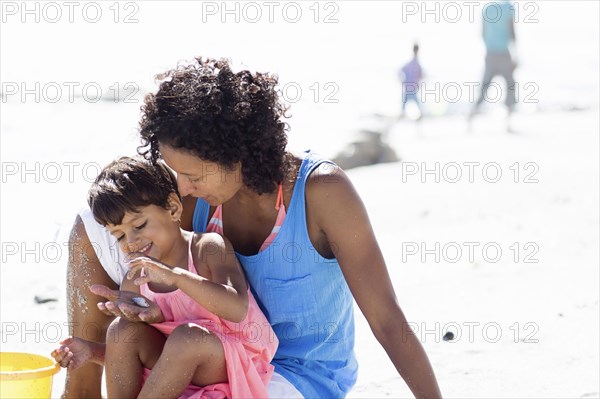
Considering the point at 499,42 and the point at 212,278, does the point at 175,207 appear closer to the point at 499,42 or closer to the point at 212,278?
the point at 212,278

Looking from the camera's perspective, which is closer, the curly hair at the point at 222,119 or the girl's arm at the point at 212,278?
the girl's arm at the point at 212,278

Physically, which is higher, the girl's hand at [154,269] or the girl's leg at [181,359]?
the girl's hand at [154,269]

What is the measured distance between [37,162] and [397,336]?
8228 millimetres

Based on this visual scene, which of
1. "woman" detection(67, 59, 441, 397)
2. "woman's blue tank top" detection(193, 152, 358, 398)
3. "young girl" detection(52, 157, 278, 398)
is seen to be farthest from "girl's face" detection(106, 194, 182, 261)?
"woman's blue tank top" detection(193, 152, 358, 398)

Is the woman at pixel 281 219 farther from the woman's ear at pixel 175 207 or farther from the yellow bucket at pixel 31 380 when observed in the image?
the yellow bucket at pixel 31 380

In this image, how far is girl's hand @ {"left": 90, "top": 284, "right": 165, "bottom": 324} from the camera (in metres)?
2.52

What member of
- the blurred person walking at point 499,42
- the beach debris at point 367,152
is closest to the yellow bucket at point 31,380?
the beach debris at point 367,152

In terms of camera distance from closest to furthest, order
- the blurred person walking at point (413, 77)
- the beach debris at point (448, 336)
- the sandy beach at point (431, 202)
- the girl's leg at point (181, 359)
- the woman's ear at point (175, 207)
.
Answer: the girl's leg at point (181, 359)
the woman's ear at point (175, 207)
the sandy beach at point (431, 202)
the beach debris at point (448, 336)
the blurred person walking at point (413, 77)

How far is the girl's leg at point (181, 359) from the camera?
2428 millimetres

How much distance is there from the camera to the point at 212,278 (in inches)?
106

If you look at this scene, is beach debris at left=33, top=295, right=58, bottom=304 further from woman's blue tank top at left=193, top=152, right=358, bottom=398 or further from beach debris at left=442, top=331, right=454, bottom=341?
woman's blue tank top at left=193, top=152, right=358, bottom=398

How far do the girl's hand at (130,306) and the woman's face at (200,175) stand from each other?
0.33 m

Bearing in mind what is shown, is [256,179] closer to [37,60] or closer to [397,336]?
[397,336]

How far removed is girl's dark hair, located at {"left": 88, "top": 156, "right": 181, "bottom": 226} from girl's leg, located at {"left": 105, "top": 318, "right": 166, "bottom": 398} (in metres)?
0.33
